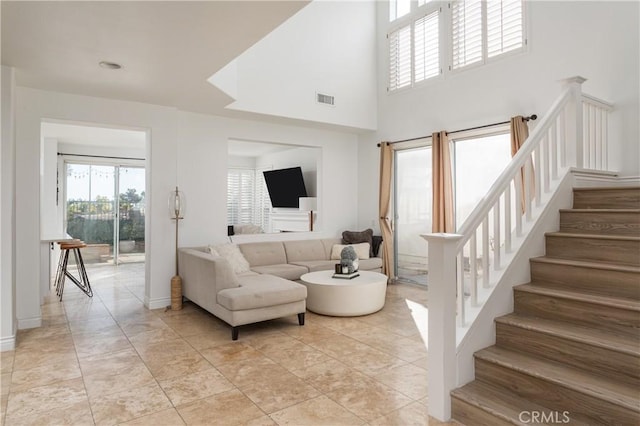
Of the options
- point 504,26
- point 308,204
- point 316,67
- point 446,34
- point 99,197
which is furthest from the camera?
point 99,197

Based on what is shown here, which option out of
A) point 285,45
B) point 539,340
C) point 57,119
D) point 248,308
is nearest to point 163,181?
point 57,119

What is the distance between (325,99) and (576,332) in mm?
4820

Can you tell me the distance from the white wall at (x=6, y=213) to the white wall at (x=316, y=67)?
2234 millimetres

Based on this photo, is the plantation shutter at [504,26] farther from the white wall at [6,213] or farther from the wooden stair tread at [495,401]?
the white wall at [6,213]

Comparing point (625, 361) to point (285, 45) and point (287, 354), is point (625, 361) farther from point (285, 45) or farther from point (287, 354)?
point (285, 45)

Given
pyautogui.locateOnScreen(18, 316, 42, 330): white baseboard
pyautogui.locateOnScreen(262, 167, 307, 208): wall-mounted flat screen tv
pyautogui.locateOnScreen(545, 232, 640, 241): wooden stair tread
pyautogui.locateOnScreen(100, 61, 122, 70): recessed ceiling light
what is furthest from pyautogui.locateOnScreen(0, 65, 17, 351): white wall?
pyautogui.locateOnScreen(262, 167, 307, 208): wall-mounted flat screen tv

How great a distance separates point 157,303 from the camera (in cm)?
494

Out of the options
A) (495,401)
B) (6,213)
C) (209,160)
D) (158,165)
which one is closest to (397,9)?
(209,160)

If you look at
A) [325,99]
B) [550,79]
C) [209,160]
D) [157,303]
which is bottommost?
[157,303]

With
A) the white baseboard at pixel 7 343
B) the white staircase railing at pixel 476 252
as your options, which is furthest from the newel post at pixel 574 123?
the white baseboard at pixel 7 343

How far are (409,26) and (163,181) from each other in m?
4.48

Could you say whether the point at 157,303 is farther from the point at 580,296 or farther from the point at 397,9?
the point at 397,9

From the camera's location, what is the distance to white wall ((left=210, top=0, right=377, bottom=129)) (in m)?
5.46

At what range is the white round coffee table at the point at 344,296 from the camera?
447 cm
